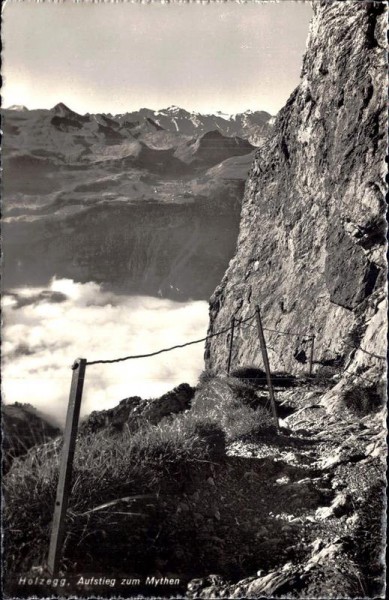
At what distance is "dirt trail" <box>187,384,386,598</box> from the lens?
3.41 m

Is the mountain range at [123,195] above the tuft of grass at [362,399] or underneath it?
above

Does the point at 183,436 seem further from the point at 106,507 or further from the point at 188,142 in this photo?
the point at 188,142

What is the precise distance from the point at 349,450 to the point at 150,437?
2.18 m

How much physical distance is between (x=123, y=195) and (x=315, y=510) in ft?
14.2

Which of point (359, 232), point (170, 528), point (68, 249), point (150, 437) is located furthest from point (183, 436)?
point (359, 232)

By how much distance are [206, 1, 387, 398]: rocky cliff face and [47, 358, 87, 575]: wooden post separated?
4036mm

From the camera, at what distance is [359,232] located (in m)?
7.22

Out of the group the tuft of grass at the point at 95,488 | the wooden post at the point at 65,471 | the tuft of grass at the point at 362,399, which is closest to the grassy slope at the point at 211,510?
the tuft of grass at the point at 95,488

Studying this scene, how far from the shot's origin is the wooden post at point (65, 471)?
3.20 metres

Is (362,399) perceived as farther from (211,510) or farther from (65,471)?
(65,471)

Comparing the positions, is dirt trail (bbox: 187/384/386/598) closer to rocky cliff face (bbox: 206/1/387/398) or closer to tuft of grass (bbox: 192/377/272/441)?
tuft of grass (bbox: 192/377/272/441)

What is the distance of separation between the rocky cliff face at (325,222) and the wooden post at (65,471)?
4036 mm

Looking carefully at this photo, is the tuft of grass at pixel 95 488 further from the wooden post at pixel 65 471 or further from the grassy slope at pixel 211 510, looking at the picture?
the wooden post at pixel 65 471

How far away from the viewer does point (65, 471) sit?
329cm
